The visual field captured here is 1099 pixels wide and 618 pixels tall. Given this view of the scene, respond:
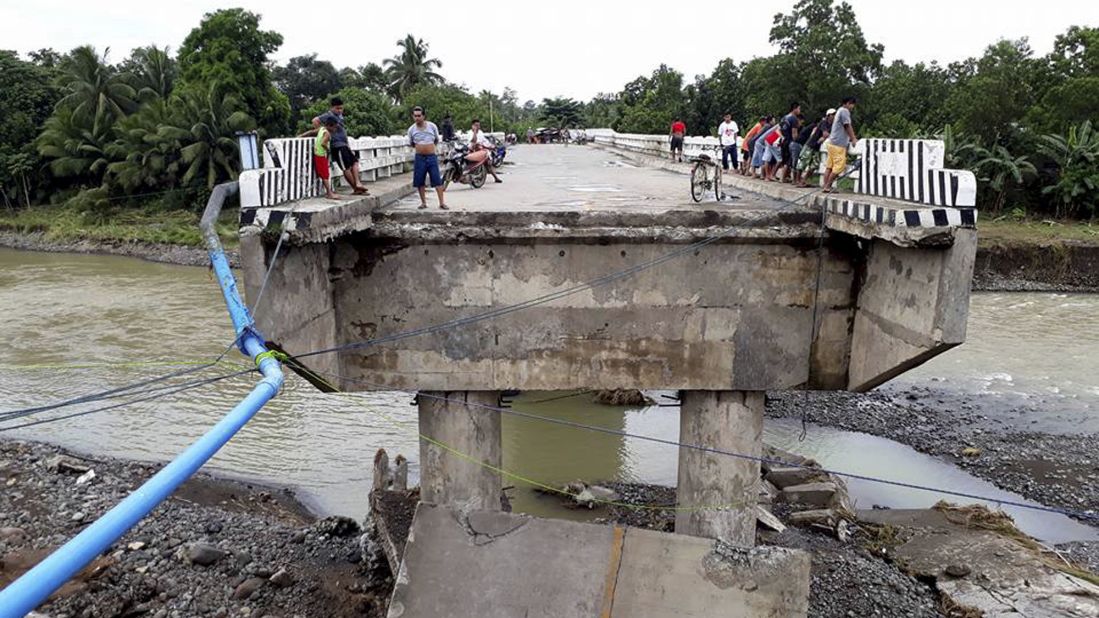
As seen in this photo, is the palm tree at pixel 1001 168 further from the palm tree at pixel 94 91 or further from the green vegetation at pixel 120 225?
the palm tree at pixel 94 91

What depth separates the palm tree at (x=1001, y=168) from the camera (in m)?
29.0

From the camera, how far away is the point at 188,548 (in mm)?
9297

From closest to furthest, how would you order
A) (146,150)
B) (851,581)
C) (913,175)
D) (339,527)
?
(913,175) → (851,581) → (339,527) → (146,150)

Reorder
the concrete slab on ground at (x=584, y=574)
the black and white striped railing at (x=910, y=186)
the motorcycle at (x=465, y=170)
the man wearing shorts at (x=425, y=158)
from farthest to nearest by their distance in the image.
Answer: the motorcycle at (x=465, y=170), the man wearing shorts at (x=425, y=158), the concrete slab on ground at (x=584, y=574), the black and white striped railing at (x=910, y=186)

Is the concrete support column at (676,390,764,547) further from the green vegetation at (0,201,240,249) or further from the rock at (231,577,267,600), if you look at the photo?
the green vegetation at (0,201,240,249)

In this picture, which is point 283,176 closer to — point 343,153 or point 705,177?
point 343,153

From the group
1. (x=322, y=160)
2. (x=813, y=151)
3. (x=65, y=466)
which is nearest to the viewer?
(x=322, y=160)

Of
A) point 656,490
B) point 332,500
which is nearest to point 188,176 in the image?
point 332,500

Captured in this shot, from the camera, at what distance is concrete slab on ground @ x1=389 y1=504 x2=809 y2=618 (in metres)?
6.21

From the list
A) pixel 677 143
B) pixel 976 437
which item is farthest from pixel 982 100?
pixel 976 437

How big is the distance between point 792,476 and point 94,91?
142ft

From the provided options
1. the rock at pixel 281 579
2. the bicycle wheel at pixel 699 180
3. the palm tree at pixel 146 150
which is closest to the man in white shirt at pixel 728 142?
the bicycle wheel at pixel 699 180

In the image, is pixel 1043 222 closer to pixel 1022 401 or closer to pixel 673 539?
pixel 1022 401

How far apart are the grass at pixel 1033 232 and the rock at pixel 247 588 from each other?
26.9m
